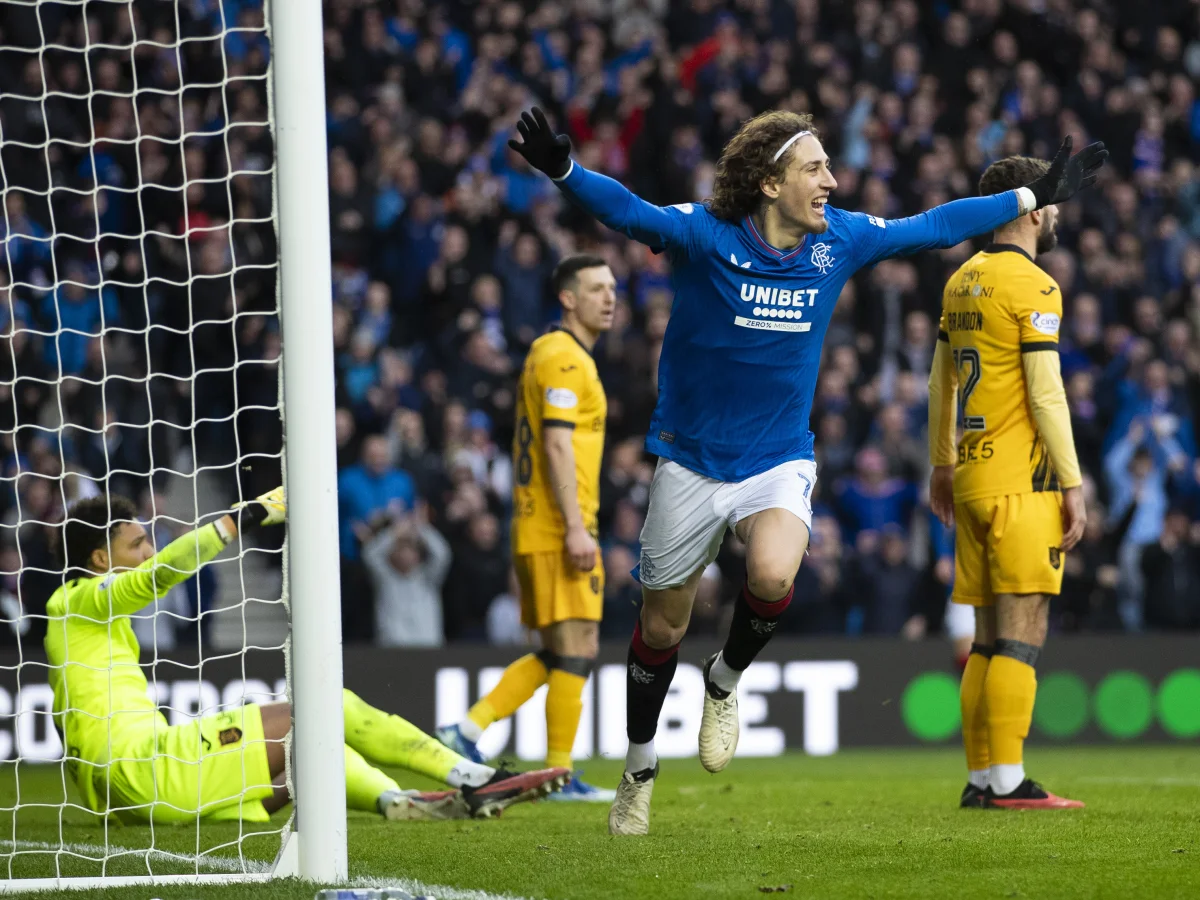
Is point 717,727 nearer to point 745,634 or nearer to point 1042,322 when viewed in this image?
point 745,634

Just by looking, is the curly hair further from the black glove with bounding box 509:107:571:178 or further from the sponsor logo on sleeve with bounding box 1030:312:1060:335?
the sponsor logo on sleeve with bounding box 1030:312:1060:335

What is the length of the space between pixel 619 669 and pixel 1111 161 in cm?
810

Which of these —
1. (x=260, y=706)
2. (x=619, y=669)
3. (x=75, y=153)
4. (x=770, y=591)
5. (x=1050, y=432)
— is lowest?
(x=619, y=669)

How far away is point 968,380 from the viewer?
661 cm

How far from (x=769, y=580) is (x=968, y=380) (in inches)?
70.8

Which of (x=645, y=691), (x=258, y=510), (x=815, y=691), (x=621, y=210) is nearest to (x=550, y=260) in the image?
(x=815, y=691)

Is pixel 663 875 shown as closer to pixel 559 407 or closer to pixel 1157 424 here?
pixel 559 407

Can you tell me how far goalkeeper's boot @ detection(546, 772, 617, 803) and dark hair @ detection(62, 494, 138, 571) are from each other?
2.49 m

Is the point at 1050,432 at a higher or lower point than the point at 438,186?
lower

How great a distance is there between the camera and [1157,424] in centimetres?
1328

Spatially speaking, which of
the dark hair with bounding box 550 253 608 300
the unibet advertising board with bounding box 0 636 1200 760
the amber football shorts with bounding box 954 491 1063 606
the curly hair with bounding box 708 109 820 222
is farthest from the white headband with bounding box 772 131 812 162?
the unibet advertising board with bounding box 0 636 1200 760

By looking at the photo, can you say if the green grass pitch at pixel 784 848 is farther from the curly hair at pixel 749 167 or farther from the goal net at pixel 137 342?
the goal net at pixel 137 342

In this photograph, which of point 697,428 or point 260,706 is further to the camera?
point 260,706

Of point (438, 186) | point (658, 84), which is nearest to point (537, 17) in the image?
point (658, 84)
